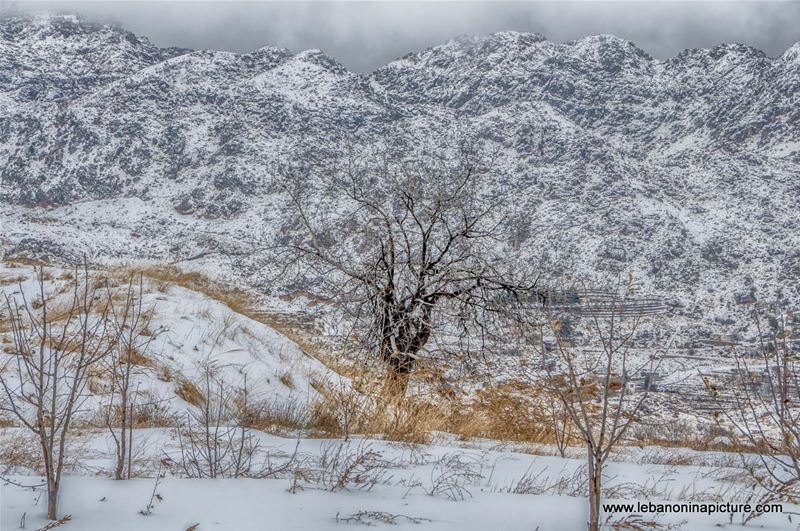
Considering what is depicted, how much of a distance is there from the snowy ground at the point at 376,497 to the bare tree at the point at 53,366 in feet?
0.66

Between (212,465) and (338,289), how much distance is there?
6451 millimetres

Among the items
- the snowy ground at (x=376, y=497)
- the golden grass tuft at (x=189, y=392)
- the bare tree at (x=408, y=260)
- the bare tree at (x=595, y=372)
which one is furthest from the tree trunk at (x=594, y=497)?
the bare tree at (x=408, y=260)

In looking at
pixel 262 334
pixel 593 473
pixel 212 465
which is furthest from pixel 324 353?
pixel 593 473

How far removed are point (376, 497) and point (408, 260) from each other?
6402mm

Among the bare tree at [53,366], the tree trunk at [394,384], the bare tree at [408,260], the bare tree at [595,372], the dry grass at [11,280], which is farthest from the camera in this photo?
the dry grass at [11,280]

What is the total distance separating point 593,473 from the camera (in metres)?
2.90

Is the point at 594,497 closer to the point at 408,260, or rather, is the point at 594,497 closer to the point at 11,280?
the point at 408,260

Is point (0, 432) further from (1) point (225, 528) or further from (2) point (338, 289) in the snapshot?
(2) point (338, 289)

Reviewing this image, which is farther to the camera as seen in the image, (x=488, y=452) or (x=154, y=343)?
(x=154, y=343)

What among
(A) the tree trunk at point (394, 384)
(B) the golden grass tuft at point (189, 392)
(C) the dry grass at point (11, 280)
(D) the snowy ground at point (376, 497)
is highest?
(C) the dry grass at point (11, 280)

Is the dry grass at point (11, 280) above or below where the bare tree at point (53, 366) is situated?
above

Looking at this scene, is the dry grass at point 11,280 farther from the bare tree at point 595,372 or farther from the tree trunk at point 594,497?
the tree trunk at point 594,497

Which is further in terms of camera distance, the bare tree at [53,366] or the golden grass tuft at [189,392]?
the golden grass tuft at [189,392]

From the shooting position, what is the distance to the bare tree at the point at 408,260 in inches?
372
